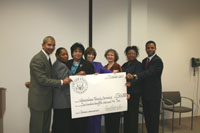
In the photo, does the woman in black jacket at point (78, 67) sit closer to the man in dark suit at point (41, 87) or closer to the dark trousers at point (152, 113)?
the man in dark suit at point (41, 87)

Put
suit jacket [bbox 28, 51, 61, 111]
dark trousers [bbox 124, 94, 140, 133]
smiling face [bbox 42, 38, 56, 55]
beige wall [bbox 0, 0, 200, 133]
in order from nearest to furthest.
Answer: suit jacket [bbox 28, 51, 61, 111], smiling face [bbox 42, 38, 56, 55], dark trousers [bbox 124, 94, 140, 133], beige wall [bbox 0, 0, 200, 133]

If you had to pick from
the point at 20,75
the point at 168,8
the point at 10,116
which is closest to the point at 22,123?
the point at 10,116

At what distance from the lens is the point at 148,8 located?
424 cm

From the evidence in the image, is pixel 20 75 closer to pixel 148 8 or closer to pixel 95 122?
pixel 95 122

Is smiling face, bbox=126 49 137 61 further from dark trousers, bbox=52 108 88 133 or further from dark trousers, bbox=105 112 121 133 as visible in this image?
dark trousers, bbox=52 108 88 133

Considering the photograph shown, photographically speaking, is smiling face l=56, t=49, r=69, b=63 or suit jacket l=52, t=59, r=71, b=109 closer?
suit jacket l=52, t=59, r=71, b=109

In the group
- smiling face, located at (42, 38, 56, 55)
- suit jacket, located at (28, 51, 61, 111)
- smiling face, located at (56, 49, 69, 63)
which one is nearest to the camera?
suit jacket, located at (28, 51, 61, 111)

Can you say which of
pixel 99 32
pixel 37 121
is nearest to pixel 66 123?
pixel 37 121

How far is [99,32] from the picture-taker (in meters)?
3.90

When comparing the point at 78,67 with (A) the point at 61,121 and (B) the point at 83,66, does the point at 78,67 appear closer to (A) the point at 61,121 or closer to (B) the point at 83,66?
(B) the point at 83,66

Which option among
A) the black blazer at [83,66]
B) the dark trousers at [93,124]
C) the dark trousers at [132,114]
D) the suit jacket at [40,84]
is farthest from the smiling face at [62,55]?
the dark trousers at [132,114]

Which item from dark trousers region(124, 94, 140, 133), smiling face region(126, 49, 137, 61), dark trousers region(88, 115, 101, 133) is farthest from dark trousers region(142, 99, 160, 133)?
dark trousers region(88, 115, 101, 133)

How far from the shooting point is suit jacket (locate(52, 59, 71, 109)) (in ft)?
7.21

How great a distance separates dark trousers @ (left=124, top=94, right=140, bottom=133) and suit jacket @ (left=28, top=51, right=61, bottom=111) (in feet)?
4.13
